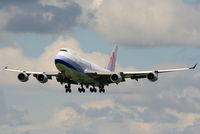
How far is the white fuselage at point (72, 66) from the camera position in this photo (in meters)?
132

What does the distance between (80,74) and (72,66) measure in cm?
271

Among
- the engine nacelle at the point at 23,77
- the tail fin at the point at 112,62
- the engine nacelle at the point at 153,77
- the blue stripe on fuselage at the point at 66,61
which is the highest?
the tail fin at the point at 112,62

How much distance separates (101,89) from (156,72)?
14.1 metres

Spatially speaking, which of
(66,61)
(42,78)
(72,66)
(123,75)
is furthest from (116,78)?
(42,78)

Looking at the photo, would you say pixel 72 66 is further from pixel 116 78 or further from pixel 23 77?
pixel 23 77

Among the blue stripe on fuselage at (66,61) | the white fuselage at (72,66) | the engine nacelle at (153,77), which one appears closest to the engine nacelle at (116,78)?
the white fuselage at (72,66)

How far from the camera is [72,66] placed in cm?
13238

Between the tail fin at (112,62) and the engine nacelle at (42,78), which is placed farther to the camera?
the tail fin at (112,62)

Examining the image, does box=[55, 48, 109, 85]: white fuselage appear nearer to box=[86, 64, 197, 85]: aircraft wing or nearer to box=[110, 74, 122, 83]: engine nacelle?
box=[86, 64, 197, 85]: aircraft wing

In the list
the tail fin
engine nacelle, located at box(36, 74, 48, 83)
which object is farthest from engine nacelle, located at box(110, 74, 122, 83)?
the tail fin

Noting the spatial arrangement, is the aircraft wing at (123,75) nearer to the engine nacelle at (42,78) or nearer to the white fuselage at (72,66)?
the white fuselage at (72,66)

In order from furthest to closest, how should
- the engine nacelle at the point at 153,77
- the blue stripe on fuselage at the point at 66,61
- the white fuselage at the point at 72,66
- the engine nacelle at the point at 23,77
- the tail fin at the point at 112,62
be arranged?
the tail fin at the point at 112,62
the engine nacelle at the point at 23,77
the engine nacelle at the point at 153,77
the white fuselage at the point at 72,66
the blue stripe on fuselage at the point at 66,61

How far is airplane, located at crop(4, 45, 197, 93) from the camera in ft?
434

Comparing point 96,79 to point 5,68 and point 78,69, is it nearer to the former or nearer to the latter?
point 78,69
